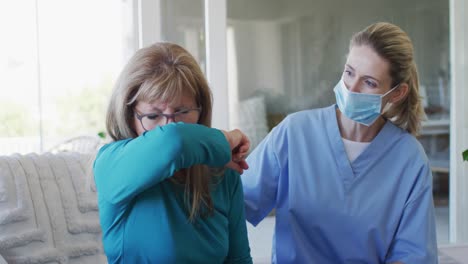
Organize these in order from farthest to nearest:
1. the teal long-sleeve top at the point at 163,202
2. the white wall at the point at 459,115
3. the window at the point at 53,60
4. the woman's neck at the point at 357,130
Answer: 1. the white wall at the point at 459,115
2. the window at the point at 53,60
3. the woman's neck at the point at 357,130
4. the teal long-sleeve top at the point at 163,202

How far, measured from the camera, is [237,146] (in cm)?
118

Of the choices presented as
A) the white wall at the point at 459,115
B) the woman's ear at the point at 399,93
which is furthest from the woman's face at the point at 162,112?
the white wall at the point at 459,115

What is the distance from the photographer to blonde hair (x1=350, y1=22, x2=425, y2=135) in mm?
1549

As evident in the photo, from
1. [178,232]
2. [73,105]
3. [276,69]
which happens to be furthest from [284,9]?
[178,232]

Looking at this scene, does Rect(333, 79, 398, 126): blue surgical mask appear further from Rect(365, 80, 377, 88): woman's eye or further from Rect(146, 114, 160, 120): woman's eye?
Rect(146, 114, 160, 120): woman's eye

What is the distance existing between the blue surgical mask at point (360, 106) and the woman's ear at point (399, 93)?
0.04 meters

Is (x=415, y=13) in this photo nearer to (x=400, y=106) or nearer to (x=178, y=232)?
(x=400, y=106)

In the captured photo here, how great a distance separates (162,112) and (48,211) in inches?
22.9

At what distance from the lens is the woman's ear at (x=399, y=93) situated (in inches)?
63.6

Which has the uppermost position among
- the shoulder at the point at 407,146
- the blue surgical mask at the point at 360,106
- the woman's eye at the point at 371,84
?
the woman's eye at the point at 371,84

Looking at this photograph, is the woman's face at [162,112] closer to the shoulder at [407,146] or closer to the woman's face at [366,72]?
the woman's face at [366,72]

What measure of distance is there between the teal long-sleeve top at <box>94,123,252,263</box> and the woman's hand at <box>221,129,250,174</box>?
0.21ft

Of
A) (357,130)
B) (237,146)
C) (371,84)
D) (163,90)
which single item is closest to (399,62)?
(371,84)

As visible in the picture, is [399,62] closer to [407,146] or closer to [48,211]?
[407,146]
